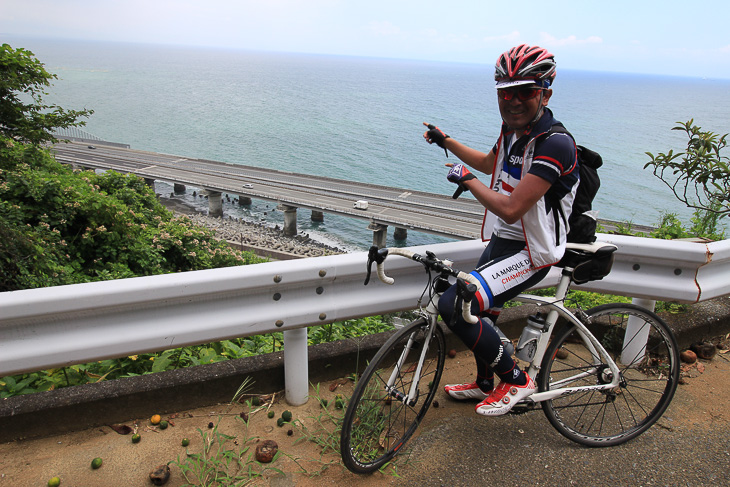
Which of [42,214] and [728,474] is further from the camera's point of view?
[42,214]

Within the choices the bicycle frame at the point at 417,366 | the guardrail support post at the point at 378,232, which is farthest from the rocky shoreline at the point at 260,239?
the bicycle frame at the point at 417,366

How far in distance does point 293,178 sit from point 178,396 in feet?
216

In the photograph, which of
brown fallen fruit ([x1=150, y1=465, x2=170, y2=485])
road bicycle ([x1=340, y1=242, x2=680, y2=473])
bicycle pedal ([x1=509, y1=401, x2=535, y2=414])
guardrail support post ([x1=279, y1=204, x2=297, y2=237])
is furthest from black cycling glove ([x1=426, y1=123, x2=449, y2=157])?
guardrail support post ([x1=279, y1=204, x2=297, y2=237])

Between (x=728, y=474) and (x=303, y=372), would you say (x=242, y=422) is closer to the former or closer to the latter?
(x=303, y=372)

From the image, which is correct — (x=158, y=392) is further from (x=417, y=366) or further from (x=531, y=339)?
(x=531, y=339)

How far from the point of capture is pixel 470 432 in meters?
2.87

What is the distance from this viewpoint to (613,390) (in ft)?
10.1

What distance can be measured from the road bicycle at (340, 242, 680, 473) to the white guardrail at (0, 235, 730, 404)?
25 centimetres

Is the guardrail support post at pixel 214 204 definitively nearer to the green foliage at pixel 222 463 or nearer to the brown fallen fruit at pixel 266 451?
the green foliage at pixel 222 463

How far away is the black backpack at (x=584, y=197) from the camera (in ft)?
8.43

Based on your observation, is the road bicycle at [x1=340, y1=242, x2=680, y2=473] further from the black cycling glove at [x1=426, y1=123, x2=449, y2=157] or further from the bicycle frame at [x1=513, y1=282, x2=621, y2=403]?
the black cycling glove at [x1=426, y1=123, x2=449, y2=157]

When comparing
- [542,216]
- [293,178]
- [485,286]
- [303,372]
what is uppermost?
[542,216]

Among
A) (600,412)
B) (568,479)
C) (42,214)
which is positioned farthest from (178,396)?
(42,214)

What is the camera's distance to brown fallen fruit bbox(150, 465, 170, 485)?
2377mm
